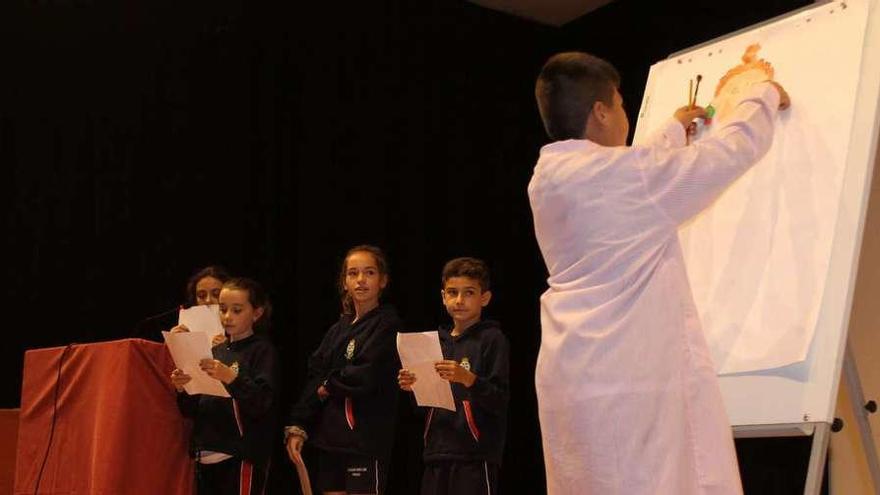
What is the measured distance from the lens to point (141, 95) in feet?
15.7

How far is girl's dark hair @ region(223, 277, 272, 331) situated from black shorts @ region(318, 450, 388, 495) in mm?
708

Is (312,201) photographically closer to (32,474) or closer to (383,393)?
(383,393)

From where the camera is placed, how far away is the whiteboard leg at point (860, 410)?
232cm

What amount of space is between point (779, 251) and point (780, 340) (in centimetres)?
22

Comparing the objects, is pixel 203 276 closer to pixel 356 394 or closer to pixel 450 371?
pixel 356 394

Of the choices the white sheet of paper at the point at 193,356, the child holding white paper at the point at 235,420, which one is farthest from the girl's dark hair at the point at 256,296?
the white sheet of paper at the point at 193,356

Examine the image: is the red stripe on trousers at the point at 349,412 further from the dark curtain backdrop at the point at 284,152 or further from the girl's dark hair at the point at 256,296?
the dark curtain backdrop at the point at 284,152

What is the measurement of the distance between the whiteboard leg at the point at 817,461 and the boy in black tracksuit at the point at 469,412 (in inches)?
58.4

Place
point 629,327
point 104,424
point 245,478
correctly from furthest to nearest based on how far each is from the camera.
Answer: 1. point 245,478
2. point 104,424
3. point 629,327

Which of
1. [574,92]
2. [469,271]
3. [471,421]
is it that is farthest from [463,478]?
[574,92]

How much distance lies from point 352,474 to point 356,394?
0.29m

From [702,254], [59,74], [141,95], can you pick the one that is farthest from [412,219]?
[702,254]

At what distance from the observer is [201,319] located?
12.3ft

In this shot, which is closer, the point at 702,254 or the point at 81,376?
the point at 702,254
